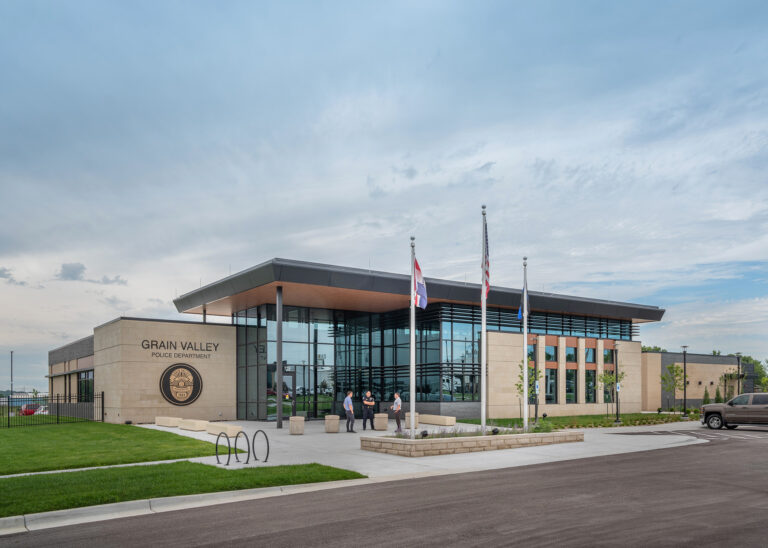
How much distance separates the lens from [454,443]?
19766 millimetres

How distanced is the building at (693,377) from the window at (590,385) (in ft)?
30.5

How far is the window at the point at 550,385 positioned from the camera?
39.5 m

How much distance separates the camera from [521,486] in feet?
44.3

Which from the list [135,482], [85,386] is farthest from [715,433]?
[85,386]

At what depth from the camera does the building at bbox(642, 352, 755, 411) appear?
49719 millimetres

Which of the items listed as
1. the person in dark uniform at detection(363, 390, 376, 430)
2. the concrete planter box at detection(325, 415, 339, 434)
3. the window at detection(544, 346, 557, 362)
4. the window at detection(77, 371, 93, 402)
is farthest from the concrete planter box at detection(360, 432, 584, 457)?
the window at detection(77, 371, 93, 402)

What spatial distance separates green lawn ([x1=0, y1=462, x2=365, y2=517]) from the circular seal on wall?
63.2 ft

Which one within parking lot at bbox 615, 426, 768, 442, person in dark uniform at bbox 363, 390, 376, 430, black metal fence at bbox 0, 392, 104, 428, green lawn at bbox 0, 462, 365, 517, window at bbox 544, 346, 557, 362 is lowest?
black metal fence at bbox 0, 392, 104, 428

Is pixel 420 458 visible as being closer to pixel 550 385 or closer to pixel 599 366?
pixel 550 385

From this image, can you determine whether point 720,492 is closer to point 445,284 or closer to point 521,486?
point 521,486

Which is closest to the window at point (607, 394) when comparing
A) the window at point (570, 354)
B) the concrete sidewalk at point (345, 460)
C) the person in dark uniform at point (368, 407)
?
the window at point (570, 354)

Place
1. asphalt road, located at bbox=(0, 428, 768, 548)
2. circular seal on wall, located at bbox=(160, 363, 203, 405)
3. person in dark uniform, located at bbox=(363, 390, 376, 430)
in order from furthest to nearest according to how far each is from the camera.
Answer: circular seal on wall, located at bbox=(160, 363, 203, 405) → person in dark uniform, located at bbox=(363, 390, 376, 430) → asphalt road, located at bbox=(0, 428, 768, 548)

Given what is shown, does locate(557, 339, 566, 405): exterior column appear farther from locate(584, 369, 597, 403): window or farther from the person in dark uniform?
the person in dark uniform

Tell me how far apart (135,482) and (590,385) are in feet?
113
